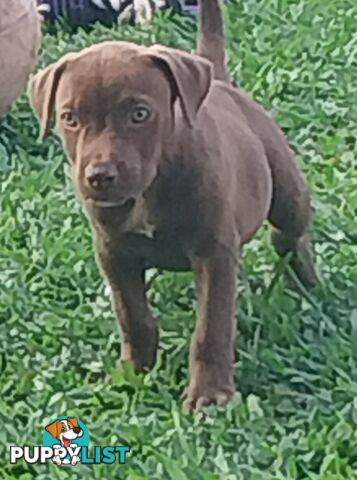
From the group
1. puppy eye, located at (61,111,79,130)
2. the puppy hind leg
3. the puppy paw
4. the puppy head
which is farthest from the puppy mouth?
the puppy hind leg

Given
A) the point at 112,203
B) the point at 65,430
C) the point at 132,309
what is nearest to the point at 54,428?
the point at 65,430

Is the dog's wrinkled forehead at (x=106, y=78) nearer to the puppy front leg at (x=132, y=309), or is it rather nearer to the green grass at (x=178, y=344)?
the puppy front leg at (x=132, y=309)

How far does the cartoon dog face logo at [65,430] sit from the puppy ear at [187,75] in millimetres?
751

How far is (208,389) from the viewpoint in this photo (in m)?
3.21

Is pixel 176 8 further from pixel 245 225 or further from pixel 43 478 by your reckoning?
pixel 43 478

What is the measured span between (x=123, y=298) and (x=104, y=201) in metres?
0.48

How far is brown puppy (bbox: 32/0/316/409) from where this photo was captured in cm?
287

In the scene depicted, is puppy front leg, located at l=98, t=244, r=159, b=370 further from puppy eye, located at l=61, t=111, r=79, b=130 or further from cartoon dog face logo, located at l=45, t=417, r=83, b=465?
puppy eye, located at l=61, t=111, r=79, b=130

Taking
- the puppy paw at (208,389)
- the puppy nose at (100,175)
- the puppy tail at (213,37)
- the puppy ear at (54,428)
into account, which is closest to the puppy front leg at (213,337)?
the puppy paw at (208,389)

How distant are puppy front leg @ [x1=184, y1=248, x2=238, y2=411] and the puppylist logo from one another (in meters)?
0.24

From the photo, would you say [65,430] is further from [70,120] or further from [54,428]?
→ [70,120]

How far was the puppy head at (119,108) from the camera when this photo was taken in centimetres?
285

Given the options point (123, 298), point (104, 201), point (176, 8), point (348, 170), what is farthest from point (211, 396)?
point (176, 8)

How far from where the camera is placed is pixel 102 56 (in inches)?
114
